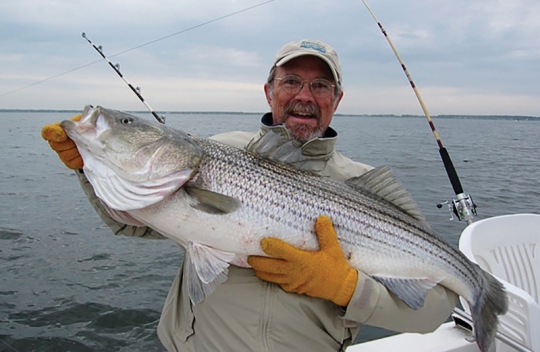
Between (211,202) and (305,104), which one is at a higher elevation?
(305,104)

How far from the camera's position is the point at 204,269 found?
101 inches

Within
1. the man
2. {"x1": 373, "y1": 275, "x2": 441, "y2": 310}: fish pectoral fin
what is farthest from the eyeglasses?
{"x1": 373, "y1": 275, "x2": 441, "y2": 310}: fish pectoral fin

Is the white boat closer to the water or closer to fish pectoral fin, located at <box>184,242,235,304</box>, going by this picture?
fish pectoral fin, located at <box>184,242,235,304</box>

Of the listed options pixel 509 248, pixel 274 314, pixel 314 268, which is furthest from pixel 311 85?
pixel 509 248

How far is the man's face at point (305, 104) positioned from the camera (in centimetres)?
353

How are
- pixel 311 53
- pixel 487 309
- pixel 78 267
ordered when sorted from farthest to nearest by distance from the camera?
1. pixel 78 267
2. pixel 311 53
3. pixel 487 309

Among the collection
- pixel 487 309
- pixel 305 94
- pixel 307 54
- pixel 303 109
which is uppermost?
pixel 307 54

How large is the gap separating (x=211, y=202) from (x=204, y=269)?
415mm

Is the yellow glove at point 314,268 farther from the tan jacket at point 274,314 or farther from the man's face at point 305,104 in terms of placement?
the man's face at point 305,104

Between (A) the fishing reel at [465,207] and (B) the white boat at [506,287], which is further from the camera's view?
(A) the fishing reel at [465,207]

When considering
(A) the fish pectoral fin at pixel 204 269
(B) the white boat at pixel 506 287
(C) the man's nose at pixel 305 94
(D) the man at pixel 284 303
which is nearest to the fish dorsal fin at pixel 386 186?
(D) the man at pixel 284 303

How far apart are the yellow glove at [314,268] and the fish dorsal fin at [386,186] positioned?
57 centimetres

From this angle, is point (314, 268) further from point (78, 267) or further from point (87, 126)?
point (78, 267)

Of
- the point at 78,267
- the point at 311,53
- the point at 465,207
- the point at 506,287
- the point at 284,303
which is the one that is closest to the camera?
the point at 284,303
